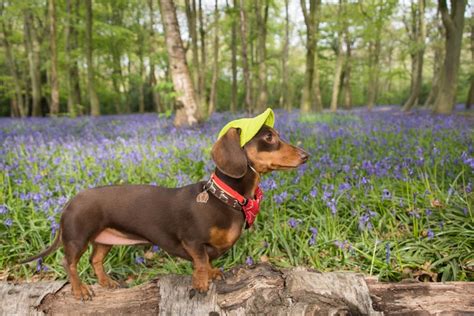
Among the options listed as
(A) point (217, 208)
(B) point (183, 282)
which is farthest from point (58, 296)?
(A) point (217, 208)

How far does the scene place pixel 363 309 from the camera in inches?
81.2

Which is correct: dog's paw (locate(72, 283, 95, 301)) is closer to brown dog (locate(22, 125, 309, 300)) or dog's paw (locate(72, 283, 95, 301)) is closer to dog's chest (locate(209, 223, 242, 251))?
brown dog (locate(22, 125, 309, 300))

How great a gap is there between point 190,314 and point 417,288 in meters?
1.41

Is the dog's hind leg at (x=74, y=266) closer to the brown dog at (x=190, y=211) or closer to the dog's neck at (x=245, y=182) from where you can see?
the brown dog at (x=190, y=211)

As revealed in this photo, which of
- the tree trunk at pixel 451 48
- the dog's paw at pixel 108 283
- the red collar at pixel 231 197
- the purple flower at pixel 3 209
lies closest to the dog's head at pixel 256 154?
the red collar at pixel 231 197

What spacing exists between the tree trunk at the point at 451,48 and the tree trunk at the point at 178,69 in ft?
27.4

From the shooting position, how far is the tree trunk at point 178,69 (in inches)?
349

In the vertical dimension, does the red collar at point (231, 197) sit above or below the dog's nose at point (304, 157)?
below

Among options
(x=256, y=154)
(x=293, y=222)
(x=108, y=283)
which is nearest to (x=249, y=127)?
(x=256, y=154)

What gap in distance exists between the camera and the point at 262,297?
213 cm

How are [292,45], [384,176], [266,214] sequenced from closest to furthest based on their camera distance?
1. [266,214]
2. [384,176]
3. [292,45]

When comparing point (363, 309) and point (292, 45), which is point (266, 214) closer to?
point (363, 309)

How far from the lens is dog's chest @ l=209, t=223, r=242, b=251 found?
7.53ft

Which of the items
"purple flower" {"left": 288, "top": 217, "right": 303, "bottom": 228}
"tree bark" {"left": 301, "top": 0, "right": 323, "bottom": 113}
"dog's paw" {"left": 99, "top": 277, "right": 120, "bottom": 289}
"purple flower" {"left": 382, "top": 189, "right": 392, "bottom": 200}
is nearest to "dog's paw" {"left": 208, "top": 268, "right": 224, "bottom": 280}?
"dog's paw" {"left": 99, "top": 277, "right": 120, "bottom": 289}
